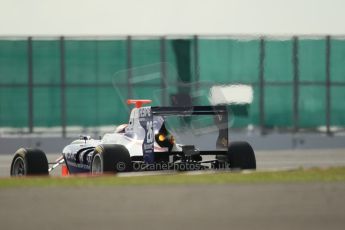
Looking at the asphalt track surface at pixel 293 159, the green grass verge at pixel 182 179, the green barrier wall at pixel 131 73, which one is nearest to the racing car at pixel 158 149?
the green grass verge at pixel 182 179

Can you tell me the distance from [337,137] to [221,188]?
27.1m

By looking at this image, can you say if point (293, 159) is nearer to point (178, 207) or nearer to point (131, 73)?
point (131, 73)

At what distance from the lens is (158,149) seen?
61.6ft

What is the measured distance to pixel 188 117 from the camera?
19000 mm

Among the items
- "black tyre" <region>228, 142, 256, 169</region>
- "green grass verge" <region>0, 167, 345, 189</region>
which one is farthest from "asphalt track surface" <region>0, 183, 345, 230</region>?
"black tyre" <region>228, 142, 256, 169</region>

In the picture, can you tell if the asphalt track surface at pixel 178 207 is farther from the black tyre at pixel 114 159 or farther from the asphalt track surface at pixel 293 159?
the asphalt track surface at pixel 293 159

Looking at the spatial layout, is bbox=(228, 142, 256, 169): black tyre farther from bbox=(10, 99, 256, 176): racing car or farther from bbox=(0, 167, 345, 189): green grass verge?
bbox=(0, 167, 345, 189): green grass verge

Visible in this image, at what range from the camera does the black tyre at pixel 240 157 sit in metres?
19.2

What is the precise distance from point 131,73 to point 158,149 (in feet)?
76.9

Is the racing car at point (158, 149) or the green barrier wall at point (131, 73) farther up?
the green barrier wall at point (131, 73)

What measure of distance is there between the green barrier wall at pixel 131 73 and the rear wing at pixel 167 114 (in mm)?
22416

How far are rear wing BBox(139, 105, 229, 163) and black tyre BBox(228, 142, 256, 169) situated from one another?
0.22 meters

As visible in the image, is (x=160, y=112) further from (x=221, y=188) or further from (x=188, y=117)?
(x=221, y=188)

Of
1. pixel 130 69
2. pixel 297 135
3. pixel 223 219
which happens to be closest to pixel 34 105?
pixel 130 69
